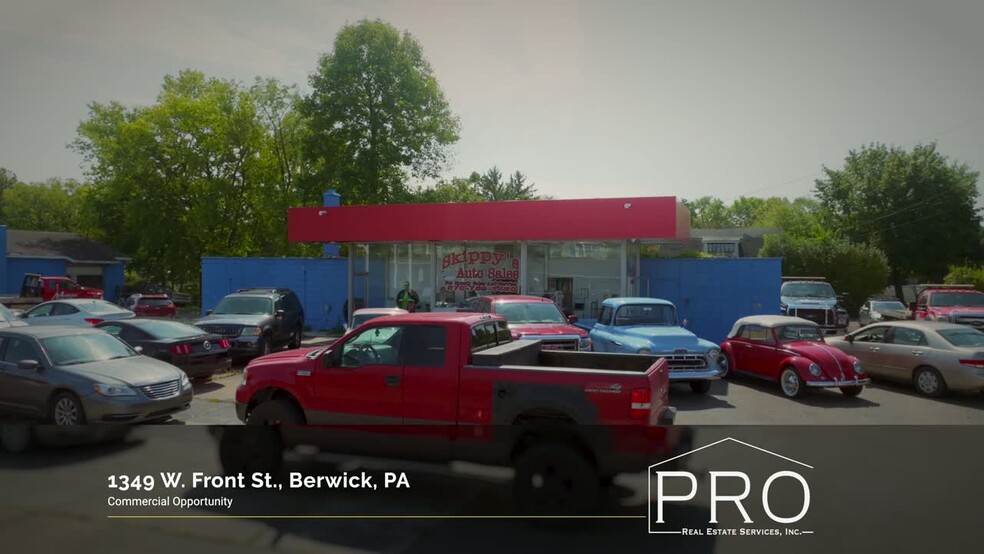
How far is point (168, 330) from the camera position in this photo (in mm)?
12914

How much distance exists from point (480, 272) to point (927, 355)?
1307 centimetres

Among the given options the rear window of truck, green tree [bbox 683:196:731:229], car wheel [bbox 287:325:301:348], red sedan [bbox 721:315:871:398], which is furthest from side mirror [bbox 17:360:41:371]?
green tree [bbox 683:196:731:229]

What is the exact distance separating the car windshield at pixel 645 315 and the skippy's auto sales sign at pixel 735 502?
869cm

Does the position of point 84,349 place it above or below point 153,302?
above

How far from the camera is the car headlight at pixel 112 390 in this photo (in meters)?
8.34

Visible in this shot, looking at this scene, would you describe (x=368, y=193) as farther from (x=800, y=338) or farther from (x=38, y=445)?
(x=38, y=445)

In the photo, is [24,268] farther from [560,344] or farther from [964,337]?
[964,337]

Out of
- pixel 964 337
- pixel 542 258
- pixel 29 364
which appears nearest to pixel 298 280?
pixel 542 258

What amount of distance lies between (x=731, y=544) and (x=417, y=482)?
8.17 feet

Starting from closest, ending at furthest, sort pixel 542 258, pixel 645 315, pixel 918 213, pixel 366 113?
1. pixel 645 315
2. pixel 542 258
3. pixel 366 113
4. pixel 918 213

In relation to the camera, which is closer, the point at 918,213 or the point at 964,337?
the point at 964,337

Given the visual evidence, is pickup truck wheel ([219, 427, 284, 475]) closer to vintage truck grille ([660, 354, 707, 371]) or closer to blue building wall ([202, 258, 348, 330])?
vintage truck grille ([660, 354, 707, 371])

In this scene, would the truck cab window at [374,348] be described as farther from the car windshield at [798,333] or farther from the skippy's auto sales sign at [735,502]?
the car windshield at [798,333]

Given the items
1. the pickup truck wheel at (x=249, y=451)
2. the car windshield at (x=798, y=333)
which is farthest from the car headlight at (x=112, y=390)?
the car windshield at (x=798, y=333)
